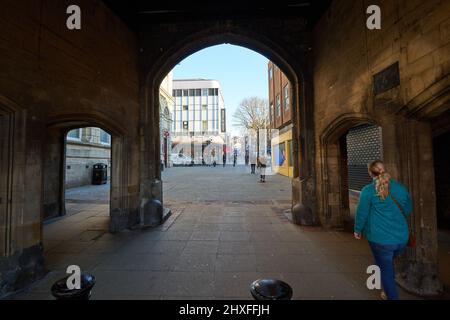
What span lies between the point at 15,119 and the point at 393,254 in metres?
5.22

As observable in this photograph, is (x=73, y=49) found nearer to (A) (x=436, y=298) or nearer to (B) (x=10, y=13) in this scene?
(B) (x=10, y=13)

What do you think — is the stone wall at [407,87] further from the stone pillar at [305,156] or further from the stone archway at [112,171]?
the stone archway at [112,171]

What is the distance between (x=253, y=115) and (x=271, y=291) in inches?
1505

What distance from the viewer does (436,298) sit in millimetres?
3051

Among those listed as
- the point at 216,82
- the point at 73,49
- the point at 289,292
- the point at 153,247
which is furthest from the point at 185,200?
the point at 216,82

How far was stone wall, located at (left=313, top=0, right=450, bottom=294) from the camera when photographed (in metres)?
2.82

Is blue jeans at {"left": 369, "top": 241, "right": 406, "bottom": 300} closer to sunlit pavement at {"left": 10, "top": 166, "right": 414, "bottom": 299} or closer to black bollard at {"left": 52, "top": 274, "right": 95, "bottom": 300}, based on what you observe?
sunlit pavement at {"left": 10, "top": 166, "right": 414, "bottom": 299}

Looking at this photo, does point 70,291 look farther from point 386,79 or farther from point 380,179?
point 386,79

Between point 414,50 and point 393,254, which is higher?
point 414,50

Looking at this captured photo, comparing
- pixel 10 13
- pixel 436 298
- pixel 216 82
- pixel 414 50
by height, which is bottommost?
pixel 436 298

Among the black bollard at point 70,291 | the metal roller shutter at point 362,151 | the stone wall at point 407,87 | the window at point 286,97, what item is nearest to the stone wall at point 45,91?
the black bollard at point 70,291

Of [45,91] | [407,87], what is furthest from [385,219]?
[45,91]

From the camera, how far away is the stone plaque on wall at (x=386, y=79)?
3.41 meters

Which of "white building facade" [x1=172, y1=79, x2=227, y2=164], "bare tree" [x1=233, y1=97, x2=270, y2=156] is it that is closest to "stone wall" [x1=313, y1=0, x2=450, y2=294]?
"bare tree" [x1=233, y1=97, x2=270, y2=156]
